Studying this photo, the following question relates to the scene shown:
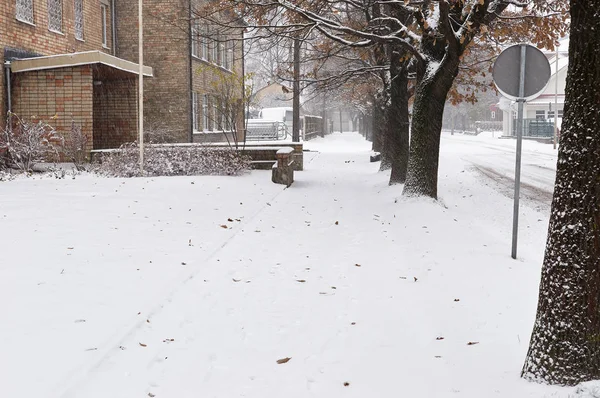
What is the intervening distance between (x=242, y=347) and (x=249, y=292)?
1591 millimetres

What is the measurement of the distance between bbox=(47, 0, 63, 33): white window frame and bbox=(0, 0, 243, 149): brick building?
0.03m

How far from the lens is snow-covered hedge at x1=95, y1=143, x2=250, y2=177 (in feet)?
56.3

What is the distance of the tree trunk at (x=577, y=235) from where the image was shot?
12.8 ft

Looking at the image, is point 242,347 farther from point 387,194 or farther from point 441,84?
point 387,194

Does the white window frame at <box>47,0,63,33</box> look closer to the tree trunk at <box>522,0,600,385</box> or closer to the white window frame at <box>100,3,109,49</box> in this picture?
the white window frame at <box>100,3,109,49</box>

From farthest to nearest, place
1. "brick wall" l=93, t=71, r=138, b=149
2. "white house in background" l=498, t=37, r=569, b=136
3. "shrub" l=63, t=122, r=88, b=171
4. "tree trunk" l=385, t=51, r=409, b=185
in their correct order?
"white house in background" l=498, t=37, r=569, b=136 → "brick wall" l=93, t=71, r=138, b=149 → "shrub" l=63, t=122, r=88, b=171 → "tree trunk" l=385, t=51, r=409, b=185

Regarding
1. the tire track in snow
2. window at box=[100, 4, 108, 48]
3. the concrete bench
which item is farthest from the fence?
the tire track in snow

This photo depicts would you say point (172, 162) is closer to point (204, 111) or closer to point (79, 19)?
point (79, 19)

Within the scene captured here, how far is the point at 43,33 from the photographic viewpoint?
20.1 meters

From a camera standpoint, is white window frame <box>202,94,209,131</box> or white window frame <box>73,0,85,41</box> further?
white window frame <box>202,94,209,131</box>

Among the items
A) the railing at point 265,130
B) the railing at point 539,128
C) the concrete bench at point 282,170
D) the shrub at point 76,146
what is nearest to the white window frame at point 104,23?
the shrub at point 76,146

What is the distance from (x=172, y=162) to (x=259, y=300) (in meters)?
11.9

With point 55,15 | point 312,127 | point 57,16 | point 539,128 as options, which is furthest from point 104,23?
point 539,128

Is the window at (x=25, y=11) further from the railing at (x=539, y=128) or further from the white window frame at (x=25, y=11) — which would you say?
the railing at (x=539, y=128)
